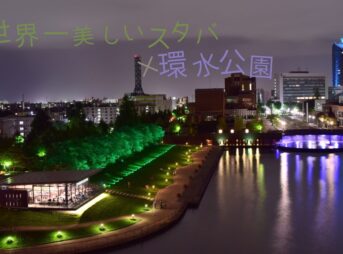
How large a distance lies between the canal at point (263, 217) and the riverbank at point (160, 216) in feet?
1.06

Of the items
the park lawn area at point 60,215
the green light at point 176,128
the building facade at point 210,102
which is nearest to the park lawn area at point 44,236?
the park lawn area at point 60,215

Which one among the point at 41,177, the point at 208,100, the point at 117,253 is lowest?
the point at 117,253

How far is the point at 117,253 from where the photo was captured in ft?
44.1

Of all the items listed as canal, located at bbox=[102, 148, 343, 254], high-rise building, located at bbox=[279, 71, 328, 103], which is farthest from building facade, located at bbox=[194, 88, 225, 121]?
high-rise building, located at bbox=[279, 71, 328, 103]

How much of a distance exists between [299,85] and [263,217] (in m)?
106

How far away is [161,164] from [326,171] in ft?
31.1

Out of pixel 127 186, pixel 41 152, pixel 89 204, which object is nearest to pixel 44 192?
pixel 89 204

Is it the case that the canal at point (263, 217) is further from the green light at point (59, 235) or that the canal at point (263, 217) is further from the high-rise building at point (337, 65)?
the high-rise building at point (337, 65)

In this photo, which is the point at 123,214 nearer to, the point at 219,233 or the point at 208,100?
the point at 219,233

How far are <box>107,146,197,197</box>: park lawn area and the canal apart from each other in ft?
7.78

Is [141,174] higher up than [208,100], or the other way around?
[208,100]

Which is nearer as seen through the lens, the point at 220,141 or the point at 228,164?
the point at 228,164

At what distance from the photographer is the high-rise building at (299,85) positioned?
117625 mm

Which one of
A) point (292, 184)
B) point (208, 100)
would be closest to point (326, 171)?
point (292, 184)
